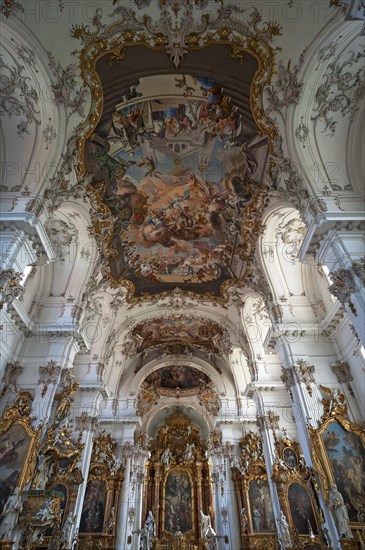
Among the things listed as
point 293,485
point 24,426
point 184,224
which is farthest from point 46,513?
point 184,224

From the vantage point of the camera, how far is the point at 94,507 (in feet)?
62.3

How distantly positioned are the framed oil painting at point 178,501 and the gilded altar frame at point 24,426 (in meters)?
19.6

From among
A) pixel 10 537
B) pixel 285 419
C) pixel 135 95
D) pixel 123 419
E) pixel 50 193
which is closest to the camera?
pixel 10 537

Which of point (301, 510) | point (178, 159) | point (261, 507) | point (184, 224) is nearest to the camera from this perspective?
point (178, 159)

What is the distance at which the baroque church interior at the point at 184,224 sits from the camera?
29.5ft

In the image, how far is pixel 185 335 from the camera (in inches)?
874

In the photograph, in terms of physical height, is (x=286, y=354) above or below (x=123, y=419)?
below

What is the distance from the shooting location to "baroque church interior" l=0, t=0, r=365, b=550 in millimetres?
8984

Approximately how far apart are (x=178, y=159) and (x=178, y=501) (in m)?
24.8

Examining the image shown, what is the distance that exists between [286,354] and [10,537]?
9.46m

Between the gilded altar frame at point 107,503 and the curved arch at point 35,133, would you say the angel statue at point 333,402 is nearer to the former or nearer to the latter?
the curved arch at point 35,133

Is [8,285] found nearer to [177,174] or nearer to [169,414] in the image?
[177,174]

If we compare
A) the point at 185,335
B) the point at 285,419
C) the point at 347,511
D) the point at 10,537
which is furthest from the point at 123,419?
the point at 347,511

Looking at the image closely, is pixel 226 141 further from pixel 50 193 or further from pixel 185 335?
pixel 185 335
